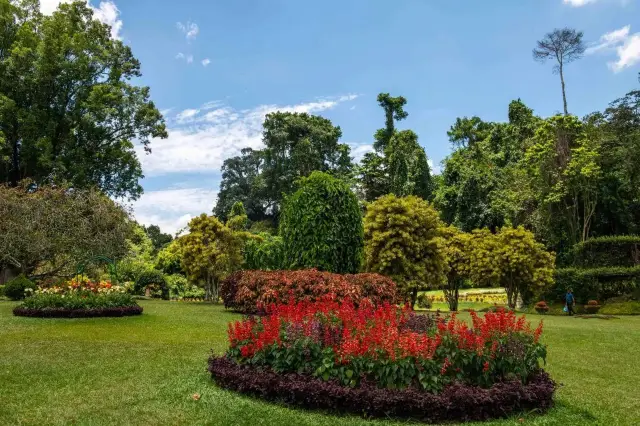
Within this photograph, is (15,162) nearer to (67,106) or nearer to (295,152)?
(67,106)

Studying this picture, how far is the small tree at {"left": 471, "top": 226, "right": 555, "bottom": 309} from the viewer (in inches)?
860

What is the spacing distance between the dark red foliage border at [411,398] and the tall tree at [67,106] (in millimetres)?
25617

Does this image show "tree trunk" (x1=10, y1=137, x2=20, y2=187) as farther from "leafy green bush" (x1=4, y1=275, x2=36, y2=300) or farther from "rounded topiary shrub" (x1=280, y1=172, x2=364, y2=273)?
"rounded topiary shrub" (x1=280, y1=172, x2=364, y2=273)

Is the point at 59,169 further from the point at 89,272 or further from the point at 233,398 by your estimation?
the point at 233,398

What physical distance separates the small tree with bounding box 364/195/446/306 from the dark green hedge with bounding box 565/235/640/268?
10.3 metres

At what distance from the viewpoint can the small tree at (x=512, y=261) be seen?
21.8m

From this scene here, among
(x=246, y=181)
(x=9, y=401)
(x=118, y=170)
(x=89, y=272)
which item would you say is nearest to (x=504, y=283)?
(x=89, y=272)

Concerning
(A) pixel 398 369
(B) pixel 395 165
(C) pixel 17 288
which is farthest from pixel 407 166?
(A) pixel 398 369

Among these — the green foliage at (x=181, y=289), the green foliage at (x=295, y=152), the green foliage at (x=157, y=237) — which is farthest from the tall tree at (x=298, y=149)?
the green foliage at (x=181, y=289)

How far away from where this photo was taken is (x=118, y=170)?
3228cm

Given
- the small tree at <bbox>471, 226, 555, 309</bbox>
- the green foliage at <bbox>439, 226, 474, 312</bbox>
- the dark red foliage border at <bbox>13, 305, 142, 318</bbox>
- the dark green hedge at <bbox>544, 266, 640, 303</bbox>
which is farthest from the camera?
the green foliage at <bbox>439, 226, 474, 312</bbox>

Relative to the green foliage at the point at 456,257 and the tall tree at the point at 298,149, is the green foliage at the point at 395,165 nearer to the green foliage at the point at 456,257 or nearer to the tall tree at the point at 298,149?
the tall tree at the point at 298,149

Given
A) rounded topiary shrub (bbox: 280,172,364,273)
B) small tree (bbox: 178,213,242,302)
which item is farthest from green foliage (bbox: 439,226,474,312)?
small tree (bbox: 178,213,242,302)

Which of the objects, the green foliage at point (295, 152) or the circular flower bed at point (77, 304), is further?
the green foliage at point (295, 152)
